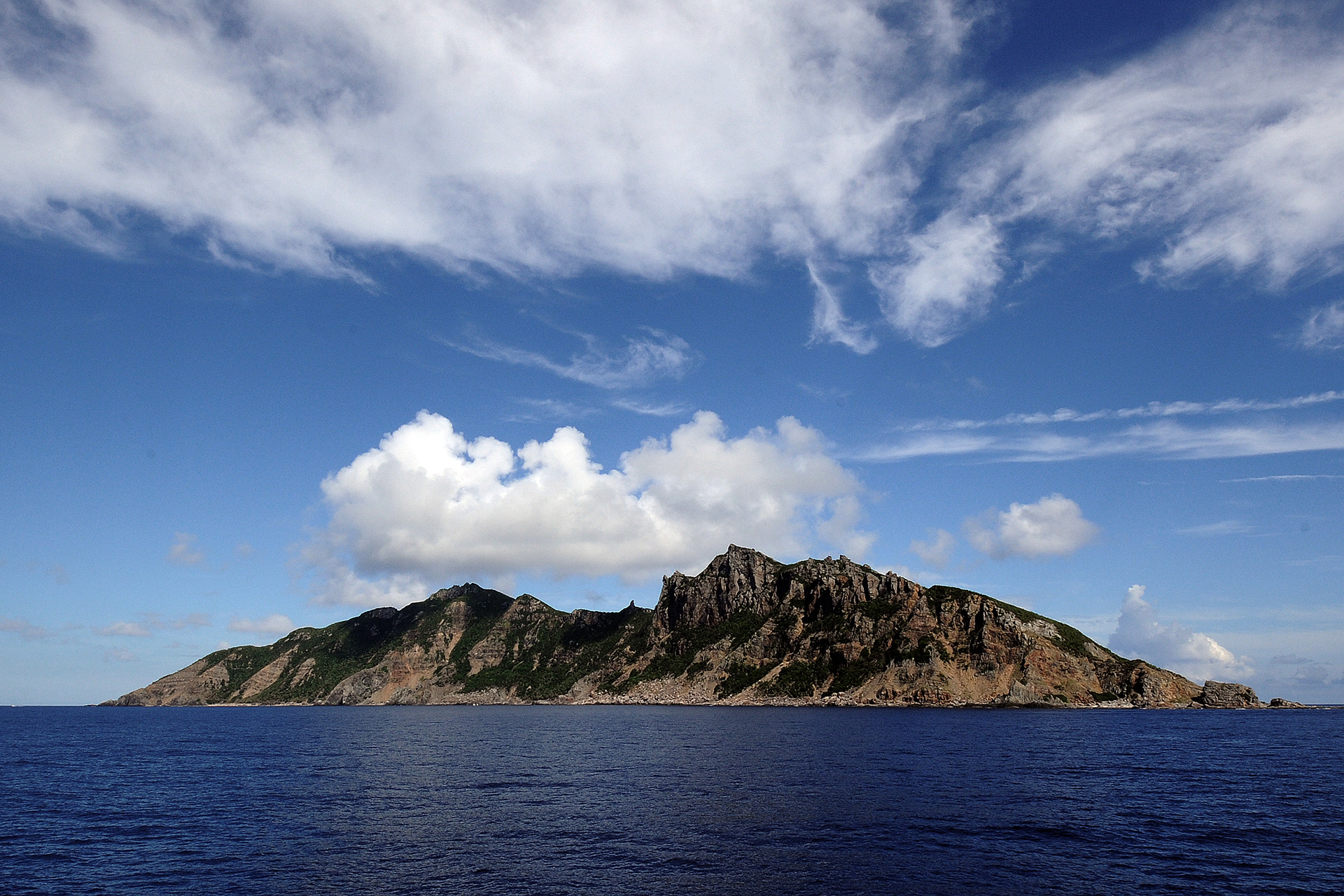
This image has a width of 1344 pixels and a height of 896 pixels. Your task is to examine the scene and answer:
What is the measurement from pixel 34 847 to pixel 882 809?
231 ft

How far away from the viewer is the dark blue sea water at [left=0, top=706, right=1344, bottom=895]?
47250mm

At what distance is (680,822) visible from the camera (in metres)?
63.8

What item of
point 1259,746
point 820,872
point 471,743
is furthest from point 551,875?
point 1259,746

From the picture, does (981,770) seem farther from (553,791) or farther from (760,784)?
(553,791)

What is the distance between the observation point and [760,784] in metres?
84.7

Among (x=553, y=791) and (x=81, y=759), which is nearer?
(x=553, y=791)

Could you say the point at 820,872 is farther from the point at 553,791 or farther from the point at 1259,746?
the point at 1259,746

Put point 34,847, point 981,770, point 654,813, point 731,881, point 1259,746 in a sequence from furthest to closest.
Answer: point 1259,746 → point 981,770 → point 654,813 → point 34,847 → point 731,881

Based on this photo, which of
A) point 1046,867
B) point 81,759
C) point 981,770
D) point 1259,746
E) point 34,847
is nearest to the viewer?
point 1046,867

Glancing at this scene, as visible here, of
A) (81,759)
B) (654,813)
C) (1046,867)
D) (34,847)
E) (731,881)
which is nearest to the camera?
(731,881)

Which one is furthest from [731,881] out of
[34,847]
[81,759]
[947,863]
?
[81,759]

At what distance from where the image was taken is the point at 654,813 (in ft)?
223

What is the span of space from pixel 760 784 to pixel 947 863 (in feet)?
121

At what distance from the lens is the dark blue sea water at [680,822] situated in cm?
4725
